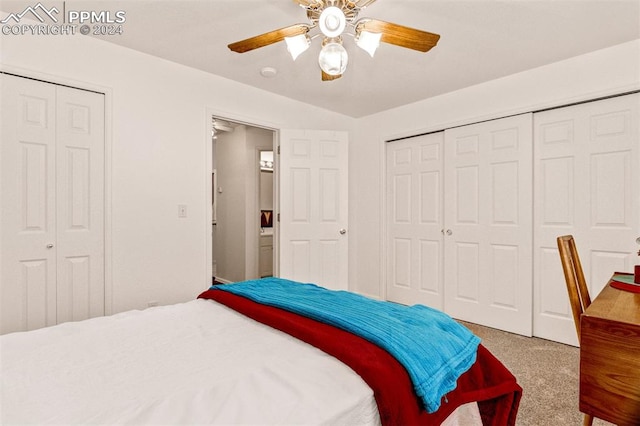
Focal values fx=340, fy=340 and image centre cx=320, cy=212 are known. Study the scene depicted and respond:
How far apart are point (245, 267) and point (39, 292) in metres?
2.64

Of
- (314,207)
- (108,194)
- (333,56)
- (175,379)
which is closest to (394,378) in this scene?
(175,379)

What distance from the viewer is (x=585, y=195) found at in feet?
9.20

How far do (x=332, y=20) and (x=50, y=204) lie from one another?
2.28 metres

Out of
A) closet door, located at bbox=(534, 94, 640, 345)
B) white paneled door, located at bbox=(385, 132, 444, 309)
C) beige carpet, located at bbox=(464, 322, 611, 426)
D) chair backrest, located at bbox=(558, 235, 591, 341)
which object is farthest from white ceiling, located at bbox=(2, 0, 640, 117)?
beige carpet, located at bbox=(464, 322, 611, 426)

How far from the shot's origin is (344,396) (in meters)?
1.01

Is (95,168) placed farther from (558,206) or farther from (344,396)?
(558,206)

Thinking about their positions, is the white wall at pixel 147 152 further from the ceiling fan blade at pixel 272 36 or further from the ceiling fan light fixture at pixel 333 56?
the ceiling fan light fixture at pixel 333 56

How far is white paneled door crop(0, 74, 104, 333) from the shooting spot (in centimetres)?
226

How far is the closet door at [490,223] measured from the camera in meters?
3.14

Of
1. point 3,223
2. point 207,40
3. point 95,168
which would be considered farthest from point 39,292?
point 207,40

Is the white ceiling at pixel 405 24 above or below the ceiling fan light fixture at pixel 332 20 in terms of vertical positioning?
above

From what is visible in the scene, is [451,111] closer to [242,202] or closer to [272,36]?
[272,36]

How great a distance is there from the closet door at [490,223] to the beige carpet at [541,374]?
0.26 meters

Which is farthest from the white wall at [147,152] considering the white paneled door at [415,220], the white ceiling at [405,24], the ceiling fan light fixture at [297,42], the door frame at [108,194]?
the white paneled door at [415,220]
